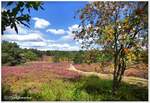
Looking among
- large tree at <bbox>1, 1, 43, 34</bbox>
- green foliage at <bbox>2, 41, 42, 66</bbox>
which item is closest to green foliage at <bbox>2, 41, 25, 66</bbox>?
green foliage at <bbox>2, 41, 42, 66</bbox>

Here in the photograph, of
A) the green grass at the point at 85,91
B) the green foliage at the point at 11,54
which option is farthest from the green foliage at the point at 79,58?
the green foliage at the point at 11,54

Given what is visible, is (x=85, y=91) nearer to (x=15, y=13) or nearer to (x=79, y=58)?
(x=79, y=58)

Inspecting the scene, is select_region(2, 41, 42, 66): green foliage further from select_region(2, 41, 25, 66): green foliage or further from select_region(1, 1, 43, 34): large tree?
select_region(1, 1, 43, 34): large tree

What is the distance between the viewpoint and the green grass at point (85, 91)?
689 cm

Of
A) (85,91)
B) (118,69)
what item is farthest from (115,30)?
(85,91)

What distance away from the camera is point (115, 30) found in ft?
24.0

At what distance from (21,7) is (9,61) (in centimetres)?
135

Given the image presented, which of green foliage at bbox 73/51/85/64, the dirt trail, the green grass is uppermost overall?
green foliage at bbox 73/51/85/64

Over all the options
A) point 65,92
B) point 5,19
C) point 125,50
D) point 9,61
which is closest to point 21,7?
point 5,19

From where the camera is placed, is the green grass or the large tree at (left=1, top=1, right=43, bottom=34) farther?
the green grass

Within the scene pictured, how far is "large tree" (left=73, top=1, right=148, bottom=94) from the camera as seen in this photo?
719 cm

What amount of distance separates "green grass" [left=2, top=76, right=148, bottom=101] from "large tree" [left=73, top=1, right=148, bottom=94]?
207 mm

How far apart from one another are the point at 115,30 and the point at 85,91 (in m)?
1.51

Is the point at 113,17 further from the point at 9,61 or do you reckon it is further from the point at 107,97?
the point at 9,61
